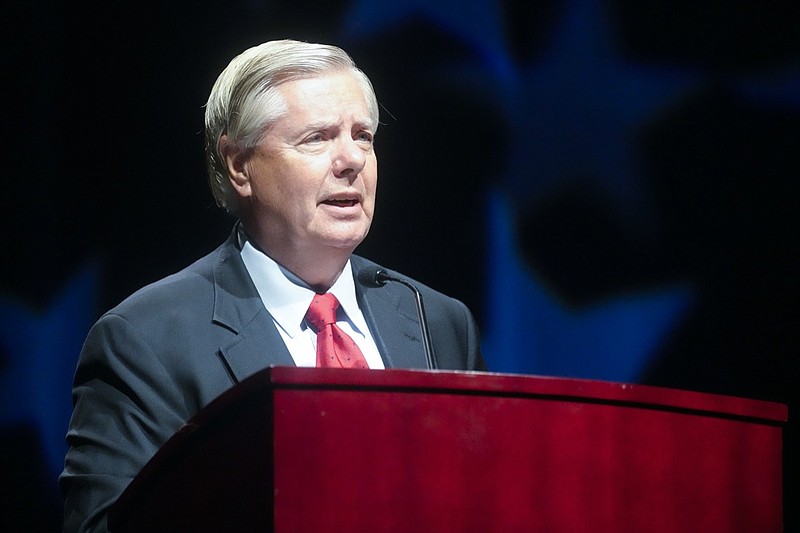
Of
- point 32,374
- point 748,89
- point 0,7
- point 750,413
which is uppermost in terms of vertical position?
point 0,7

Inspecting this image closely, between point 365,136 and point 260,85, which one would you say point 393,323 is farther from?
point 260,85

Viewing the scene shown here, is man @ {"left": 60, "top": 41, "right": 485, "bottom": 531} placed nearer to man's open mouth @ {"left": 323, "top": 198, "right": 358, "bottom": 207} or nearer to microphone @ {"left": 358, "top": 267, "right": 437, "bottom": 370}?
man's open mouth @ {"left": 323, "top": 198, "right": 358, "bottom": 207}

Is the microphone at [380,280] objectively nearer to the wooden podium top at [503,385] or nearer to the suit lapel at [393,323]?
the suit lapel at [393,323]

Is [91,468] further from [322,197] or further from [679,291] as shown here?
[679,291]

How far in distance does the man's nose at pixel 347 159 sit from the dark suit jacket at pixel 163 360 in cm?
24

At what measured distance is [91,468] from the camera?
65.1 inches

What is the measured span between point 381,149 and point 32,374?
105cm

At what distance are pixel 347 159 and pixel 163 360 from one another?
0.52 meters

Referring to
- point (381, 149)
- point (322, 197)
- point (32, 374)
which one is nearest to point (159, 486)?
point (322, 197)

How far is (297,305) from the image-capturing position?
6.66ft

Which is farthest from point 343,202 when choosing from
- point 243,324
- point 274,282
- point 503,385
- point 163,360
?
point 503,385

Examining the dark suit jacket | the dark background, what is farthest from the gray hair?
the dark background

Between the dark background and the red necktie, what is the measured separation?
2.70 feet

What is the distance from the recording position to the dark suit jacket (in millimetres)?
1663
